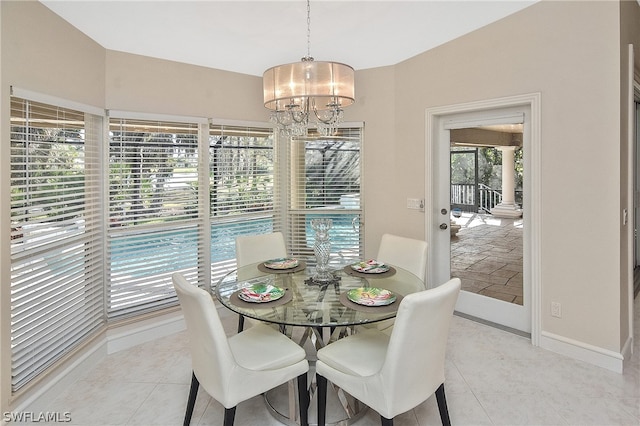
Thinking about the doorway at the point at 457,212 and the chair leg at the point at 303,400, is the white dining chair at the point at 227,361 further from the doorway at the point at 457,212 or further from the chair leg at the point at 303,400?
the doorway at the point at 457,212

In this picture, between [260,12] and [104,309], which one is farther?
[104,309]

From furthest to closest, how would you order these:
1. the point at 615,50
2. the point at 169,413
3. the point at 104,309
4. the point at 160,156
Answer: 1. the point at 160,156
2. the point at 104,309
3. the point at 615,50
4. the point at 169,413

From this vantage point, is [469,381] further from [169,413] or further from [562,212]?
[169,413]

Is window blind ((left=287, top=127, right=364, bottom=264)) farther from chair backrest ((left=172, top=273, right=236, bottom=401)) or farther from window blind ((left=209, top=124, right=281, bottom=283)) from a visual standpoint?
chair backrest ((left=172, top=273, right=236, bottom=401))

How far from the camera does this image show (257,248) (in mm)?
3223

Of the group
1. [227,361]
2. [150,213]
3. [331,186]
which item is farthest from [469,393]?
[150,213]

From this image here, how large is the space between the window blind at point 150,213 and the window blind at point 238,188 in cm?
20

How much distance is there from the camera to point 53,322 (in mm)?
2482

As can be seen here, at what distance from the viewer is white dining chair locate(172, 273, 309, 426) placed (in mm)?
1705

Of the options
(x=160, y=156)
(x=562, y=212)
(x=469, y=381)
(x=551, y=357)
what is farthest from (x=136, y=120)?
(x=551, y=357)

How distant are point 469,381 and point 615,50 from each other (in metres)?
2.46

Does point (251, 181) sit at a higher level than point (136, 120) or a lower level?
lower

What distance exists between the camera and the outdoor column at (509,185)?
3.25 meters

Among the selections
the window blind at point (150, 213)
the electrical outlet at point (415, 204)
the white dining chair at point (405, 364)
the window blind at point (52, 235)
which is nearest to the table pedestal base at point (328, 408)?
the white dining chair at point (405, 364)
